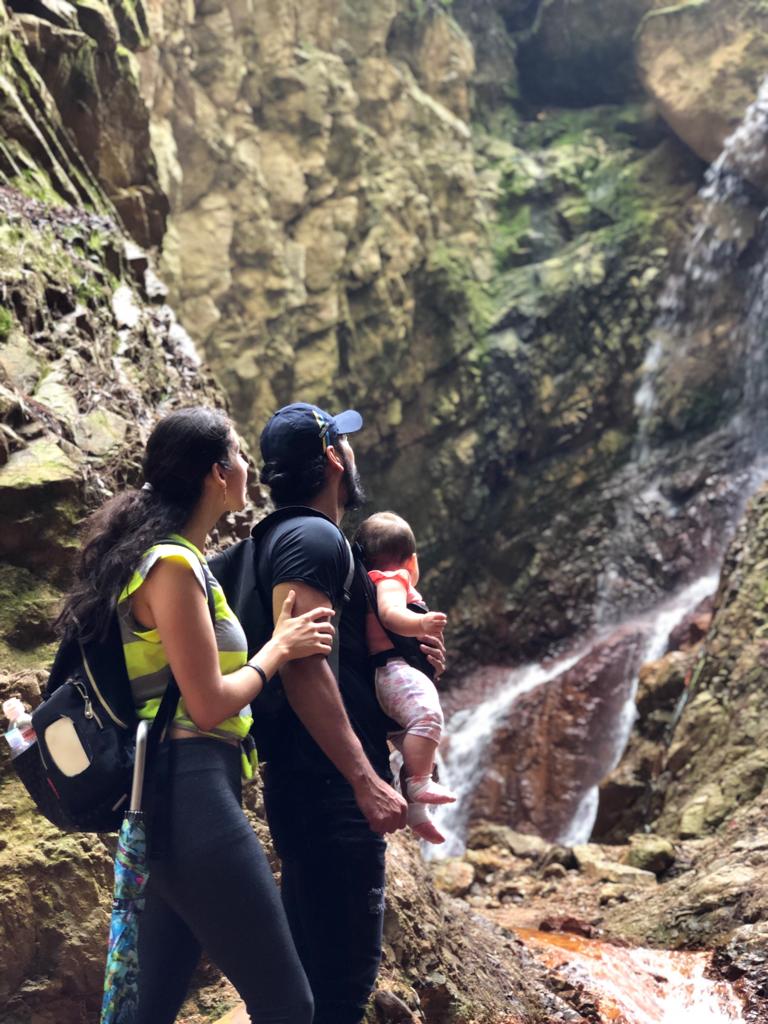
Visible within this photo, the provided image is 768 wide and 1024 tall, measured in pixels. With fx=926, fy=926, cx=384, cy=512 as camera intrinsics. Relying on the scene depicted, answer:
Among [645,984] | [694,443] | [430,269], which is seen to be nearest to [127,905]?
[645,984]

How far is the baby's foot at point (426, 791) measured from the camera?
8.62 feet

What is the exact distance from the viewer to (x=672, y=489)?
15.9 m

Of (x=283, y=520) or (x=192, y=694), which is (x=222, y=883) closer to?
(x=192, y=694)

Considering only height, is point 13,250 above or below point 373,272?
below

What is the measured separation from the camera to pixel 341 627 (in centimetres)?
270

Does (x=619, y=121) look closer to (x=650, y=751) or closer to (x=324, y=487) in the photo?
(x=650, y=751)

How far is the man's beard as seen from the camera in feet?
9.31

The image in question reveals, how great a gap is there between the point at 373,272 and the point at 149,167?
22.1ft

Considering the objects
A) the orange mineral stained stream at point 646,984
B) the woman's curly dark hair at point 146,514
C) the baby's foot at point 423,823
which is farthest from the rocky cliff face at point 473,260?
the woman's curly dark hair at point 146,514

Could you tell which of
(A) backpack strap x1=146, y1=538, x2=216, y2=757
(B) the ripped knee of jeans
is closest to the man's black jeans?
(B) the ripped knee of jeans

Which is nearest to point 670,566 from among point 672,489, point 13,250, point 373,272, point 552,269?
point 672,489

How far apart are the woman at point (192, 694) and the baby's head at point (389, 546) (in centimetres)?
60

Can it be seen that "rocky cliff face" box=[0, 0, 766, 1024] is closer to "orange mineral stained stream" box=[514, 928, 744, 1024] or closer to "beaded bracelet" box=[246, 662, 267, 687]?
"orange mineral stained stream" box=[514, 928, 744, 1024]

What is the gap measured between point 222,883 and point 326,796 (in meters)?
0.39
